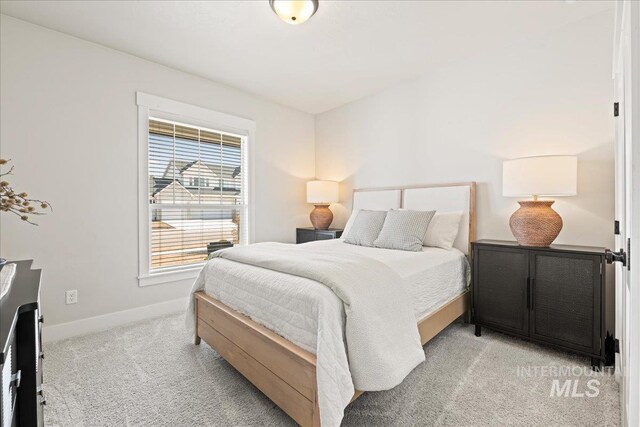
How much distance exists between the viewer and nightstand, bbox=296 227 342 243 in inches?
152

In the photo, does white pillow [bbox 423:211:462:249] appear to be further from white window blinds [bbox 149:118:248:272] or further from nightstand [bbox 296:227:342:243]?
white window blinds [bbox 149:118:248:272]

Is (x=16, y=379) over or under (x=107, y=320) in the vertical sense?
over

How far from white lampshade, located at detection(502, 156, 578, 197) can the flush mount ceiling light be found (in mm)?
1922

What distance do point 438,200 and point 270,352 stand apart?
230 centimetres

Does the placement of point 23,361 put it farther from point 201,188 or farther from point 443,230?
point 443,230

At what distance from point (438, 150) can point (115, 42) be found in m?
3.27

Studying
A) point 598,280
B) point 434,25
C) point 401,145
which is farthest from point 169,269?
point 598,280

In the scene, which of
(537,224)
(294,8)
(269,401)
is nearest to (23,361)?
(269,401)

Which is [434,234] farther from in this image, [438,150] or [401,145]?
[401,145]

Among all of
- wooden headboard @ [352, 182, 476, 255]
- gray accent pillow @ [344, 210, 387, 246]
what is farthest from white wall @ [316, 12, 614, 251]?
gray accent pillow @ [344, 210, 387, 246]

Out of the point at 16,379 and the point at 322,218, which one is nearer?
the point at 16,379

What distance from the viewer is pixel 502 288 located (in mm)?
2410

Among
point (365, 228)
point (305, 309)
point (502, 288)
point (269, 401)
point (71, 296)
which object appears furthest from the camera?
point (365, 228)

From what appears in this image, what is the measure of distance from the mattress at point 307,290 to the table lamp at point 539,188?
1.85 ft
